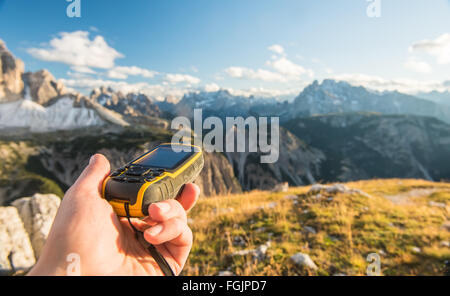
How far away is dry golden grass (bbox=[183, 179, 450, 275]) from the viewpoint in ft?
18.1

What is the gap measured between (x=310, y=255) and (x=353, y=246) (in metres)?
1.46

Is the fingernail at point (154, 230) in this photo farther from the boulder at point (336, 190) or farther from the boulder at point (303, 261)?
the boulder at point (336, 190)

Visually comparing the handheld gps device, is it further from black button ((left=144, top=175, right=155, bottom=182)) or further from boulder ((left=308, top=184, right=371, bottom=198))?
boulder ((left=308, top=184, right=371, bottom=198))

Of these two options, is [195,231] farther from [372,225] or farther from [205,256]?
[372,225]

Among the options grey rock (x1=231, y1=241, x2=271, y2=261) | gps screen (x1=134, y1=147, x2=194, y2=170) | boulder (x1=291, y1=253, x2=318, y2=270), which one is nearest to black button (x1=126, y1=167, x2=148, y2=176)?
gps screen (x1=134, y1=147, x2=194, y2=170)

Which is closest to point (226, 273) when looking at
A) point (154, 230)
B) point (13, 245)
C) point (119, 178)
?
point (154, 230)

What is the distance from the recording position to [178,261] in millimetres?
3076

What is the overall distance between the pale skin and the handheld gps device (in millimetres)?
125

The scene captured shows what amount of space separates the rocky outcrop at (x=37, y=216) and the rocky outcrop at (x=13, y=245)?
383 mm

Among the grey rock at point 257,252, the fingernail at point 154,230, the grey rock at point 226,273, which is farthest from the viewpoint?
the grey rock at point 257,252

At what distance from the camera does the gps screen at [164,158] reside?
129 inches

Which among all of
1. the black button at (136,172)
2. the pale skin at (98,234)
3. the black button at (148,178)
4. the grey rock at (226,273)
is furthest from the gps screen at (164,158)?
the grey rock at (226,273)
